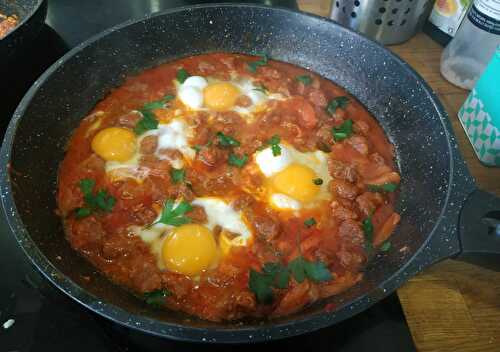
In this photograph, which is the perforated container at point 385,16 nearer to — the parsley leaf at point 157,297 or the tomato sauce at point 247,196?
the tomato sauce at point 247,196

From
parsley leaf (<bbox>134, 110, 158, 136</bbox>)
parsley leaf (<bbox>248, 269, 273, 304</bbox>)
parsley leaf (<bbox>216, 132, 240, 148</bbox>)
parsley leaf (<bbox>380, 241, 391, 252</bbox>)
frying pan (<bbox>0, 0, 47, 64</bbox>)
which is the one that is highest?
frying pan (<bbox>0, 0, 47, 64</bbox>)

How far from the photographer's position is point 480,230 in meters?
1.72

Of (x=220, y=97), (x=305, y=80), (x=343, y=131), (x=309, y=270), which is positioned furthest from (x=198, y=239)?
(x=305, y=80)

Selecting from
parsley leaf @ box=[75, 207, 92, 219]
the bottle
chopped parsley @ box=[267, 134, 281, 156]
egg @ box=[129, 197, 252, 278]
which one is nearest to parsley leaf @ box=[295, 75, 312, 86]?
chopped parsley @ box=[267, 134, 281, 156]

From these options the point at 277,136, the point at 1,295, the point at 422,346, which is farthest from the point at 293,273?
the point at 1,295

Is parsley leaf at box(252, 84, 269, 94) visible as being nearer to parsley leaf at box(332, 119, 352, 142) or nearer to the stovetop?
parsley leaf at box(332, 119, 352, 142)

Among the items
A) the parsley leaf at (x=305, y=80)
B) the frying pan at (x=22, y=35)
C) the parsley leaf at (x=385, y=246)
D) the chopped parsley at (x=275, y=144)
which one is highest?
the frying pan at (x=22, y=35)

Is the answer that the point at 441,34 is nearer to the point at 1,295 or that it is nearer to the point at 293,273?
the point at 293,273

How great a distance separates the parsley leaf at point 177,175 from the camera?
94.5 inches

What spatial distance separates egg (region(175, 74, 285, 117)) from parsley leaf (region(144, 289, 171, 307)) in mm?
1293

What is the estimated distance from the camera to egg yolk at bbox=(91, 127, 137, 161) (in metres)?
2.48

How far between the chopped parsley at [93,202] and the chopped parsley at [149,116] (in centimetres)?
48

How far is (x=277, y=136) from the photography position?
2.64 meters

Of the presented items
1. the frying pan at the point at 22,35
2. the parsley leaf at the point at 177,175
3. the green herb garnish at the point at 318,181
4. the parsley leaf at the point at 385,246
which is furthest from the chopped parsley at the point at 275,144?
the frying pan at the point at 22,35
